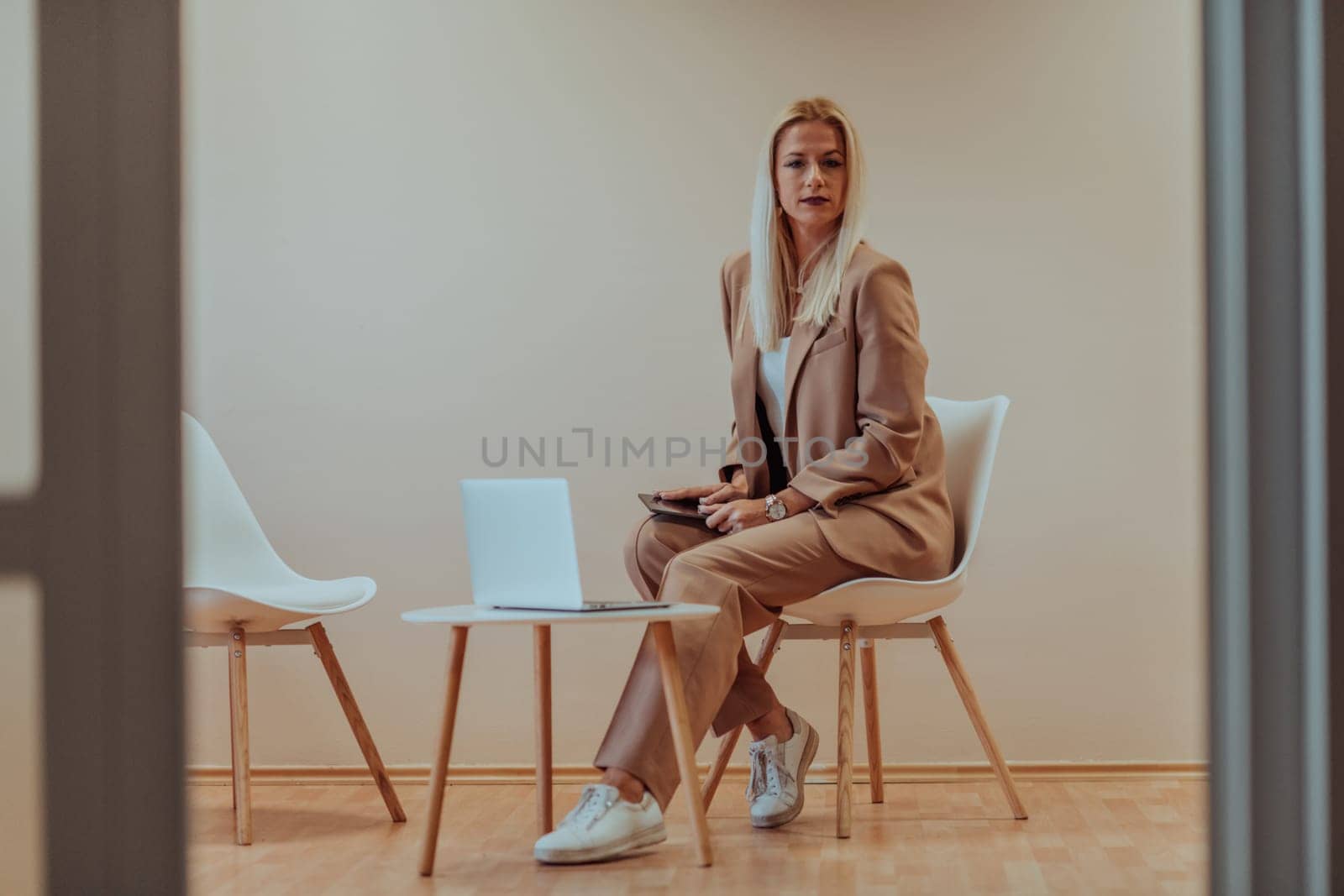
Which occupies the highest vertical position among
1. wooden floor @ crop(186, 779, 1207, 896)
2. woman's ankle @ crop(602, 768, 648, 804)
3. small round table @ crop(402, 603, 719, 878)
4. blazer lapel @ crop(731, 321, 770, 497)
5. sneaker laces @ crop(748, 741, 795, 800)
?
blazer lapel @ crop(731, 321, 770, 497)

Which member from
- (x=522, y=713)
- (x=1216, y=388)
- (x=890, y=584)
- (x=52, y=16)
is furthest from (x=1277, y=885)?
(x=522, y=713)

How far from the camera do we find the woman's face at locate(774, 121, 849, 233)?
2854mm

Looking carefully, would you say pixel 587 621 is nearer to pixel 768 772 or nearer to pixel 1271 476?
pixel 768 772

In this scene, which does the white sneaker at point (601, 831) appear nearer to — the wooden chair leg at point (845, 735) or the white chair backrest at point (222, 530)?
the wooden chair leg at point (845, 735)

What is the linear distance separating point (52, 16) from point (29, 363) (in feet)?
0.89

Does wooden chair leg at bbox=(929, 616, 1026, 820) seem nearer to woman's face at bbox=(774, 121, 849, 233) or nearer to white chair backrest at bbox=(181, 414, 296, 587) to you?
woman's face at bbox=(774, 121, 849, 233)

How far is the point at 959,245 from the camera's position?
331 centimetres

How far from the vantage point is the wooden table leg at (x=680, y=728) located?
2.18 metres

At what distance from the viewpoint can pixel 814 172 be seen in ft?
9.32

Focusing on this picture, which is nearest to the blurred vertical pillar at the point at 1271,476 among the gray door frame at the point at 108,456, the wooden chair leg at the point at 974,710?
the gray door frame at the point at 108,456

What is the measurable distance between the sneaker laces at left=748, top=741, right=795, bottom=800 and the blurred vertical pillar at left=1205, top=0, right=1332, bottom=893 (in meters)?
1.48

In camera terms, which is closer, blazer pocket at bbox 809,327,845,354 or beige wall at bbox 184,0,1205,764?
blazer pocket at bbox 809,327,845,354

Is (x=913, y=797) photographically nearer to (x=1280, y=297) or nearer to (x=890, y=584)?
(x=890, y=584)

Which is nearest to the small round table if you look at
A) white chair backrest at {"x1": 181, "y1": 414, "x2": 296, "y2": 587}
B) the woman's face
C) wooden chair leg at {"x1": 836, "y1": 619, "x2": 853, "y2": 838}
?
wooden chair leg at {"x1": 836, "y1": 619, "x2": 853, "y2": 838}
